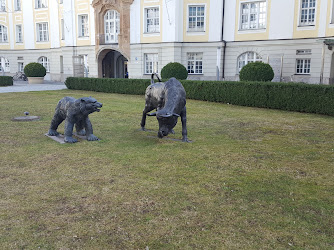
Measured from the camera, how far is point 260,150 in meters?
8.31

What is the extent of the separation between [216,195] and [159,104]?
4.05m

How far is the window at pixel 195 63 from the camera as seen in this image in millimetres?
29625

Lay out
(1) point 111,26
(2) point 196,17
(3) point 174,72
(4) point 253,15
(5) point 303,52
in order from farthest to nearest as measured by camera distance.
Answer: (1) point 111,26 < (2) point 196,17 < (4) point 253,15 < (5) point 303,52 < (3) point 174,72

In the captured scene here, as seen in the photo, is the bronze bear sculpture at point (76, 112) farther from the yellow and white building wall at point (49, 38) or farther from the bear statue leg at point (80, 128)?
the yellow and white building wall at point (49, 38)

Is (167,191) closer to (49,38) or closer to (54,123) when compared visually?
(54,123)

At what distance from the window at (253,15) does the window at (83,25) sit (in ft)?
53.3

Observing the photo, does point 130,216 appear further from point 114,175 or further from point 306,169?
point 306,169

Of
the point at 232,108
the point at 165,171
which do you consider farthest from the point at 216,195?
the point at 232,108

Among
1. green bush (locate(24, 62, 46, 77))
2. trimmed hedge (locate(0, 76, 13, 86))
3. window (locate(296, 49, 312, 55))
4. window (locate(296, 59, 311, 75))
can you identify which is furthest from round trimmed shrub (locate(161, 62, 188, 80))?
trimmed hedge (locate(0, 76, 13, 86))

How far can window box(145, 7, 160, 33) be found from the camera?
30344 millimetres

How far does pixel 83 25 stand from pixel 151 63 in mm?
9382

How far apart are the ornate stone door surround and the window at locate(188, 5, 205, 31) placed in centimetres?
604

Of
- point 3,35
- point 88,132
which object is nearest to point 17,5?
point 3,35

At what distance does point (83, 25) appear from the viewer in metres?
35.0
